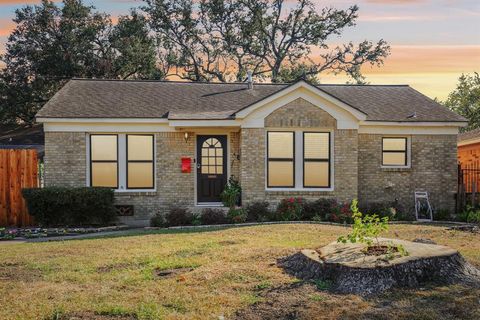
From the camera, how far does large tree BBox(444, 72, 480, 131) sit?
4831 centimetres

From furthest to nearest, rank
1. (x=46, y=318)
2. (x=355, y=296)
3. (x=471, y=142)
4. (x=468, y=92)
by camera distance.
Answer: (x=468, y=92)
(x=471, y=142)
(x=355, y=296)
(x=46, y=318)

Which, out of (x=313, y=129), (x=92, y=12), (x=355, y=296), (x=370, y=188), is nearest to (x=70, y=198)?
(x=313, y=129)

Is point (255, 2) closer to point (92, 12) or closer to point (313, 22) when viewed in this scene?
point (313, 22)

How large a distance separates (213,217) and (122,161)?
Answer: 3.87 metres

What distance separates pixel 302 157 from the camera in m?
19.1

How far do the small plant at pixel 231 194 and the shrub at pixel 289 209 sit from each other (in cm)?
142

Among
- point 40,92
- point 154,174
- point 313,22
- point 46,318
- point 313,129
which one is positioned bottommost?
point 46,318

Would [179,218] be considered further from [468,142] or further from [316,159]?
[468,142]

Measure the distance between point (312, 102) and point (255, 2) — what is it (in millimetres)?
22468

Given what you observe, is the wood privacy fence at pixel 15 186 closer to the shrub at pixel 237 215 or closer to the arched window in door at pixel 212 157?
the arched window in door at pixel 212 157

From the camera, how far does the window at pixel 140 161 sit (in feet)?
63.6

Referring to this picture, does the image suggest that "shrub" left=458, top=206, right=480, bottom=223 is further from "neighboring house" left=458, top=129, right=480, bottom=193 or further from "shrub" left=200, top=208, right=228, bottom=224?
"shrub" left=200, top=208, right=228, bottom=224

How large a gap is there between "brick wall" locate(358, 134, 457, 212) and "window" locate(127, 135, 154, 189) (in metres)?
7.23

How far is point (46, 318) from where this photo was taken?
22.2ft
